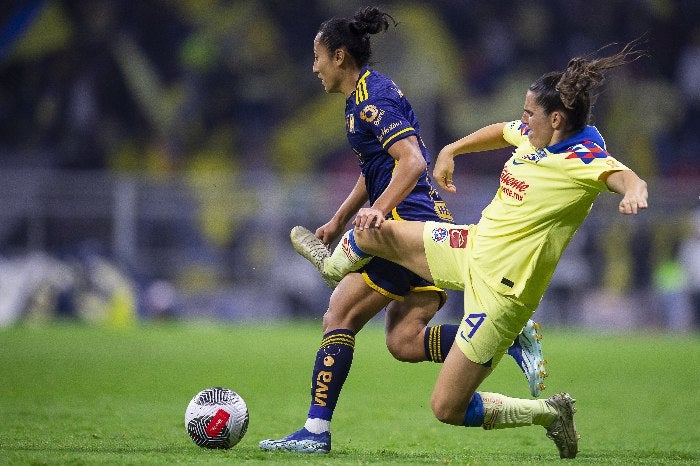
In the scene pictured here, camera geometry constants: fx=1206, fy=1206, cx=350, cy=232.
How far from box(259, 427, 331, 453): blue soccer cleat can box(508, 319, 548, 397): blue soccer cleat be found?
118 centimetres

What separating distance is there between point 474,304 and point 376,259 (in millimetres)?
693

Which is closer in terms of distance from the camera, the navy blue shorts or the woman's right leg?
the woman's right leg

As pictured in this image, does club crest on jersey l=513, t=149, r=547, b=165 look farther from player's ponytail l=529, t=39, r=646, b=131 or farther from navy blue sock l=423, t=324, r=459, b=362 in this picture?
navy blue sock l=423, t=324, r=459, b=362

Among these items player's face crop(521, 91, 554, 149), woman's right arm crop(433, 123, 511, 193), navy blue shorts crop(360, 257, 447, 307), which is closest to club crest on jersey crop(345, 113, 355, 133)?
woman's right arm crop(433, 123, 511, 193)

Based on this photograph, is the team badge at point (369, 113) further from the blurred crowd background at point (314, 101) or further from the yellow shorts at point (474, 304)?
the blurred crowd background at point (314, 101)

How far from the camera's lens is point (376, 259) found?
6.70 meters

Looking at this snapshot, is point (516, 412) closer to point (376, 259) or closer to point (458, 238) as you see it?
point (458, 238)

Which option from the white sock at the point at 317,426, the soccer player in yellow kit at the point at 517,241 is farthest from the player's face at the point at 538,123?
the white sock at the point at 317,426

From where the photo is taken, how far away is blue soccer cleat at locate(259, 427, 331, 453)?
20.9 feet

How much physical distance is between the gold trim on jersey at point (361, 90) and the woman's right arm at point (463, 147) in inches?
20.9


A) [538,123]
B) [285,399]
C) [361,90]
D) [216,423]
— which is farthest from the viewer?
[285,399]

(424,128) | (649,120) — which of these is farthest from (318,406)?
(649,120)

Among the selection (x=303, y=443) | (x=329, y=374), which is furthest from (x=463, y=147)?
(x=303, y=443)

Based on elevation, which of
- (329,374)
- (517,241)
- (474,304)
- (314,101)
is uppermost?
(314,101)
